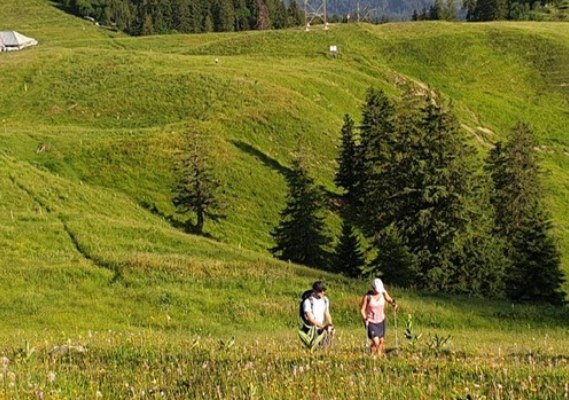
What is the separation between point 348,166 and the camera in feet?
192

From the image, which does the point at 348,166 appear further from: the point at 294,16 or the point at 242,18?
the point at 294,16

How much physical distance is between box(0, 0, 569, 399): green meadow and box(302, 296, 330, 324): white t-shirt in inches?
54.1

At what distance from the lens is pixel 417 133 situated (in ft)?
133

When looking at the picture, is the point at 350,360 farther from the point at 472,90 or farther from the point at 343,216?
the point at 472,90

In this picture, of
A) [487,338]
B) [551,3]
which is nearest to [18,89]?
[487,338]

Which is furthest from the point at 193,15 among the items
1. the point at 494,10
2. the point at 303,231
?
the point at 303,231

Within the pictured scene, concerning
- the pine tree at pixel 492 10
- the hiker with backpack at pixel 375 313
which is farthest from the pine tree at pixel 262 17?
the hiker with backpack at pixel 375 313

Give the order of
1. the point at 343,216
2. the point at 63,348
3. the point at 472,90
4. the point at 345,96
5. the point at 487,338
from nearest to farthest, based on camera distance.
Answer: the point at 63,348 → the point at 487,338 → the point at 343,216 → the point at 345,96 → the point at 472,90

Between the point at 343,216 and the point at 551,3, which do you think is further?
the point at 551,3

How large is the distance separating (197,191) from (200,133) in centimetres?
A: 1523

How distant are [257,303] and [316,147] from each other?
40.9 meters

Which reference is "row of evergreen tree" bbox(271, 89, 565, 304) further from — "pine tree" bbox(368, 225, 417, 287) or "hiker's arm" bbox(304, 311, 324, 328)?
"hiker's arm" bbox(304, 311, 324, 328)

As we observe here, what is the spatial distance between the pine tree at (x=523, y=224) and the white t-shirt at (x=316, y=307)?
26.6 meters

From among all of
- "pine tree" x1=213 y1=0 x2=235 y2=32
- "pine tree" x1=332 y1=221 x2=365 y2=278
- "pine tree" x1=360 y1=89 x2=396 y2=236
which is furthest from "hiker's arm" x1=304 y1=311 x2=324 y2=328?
"pine tree" x1=213 y1=0 x2=235 y2=32
